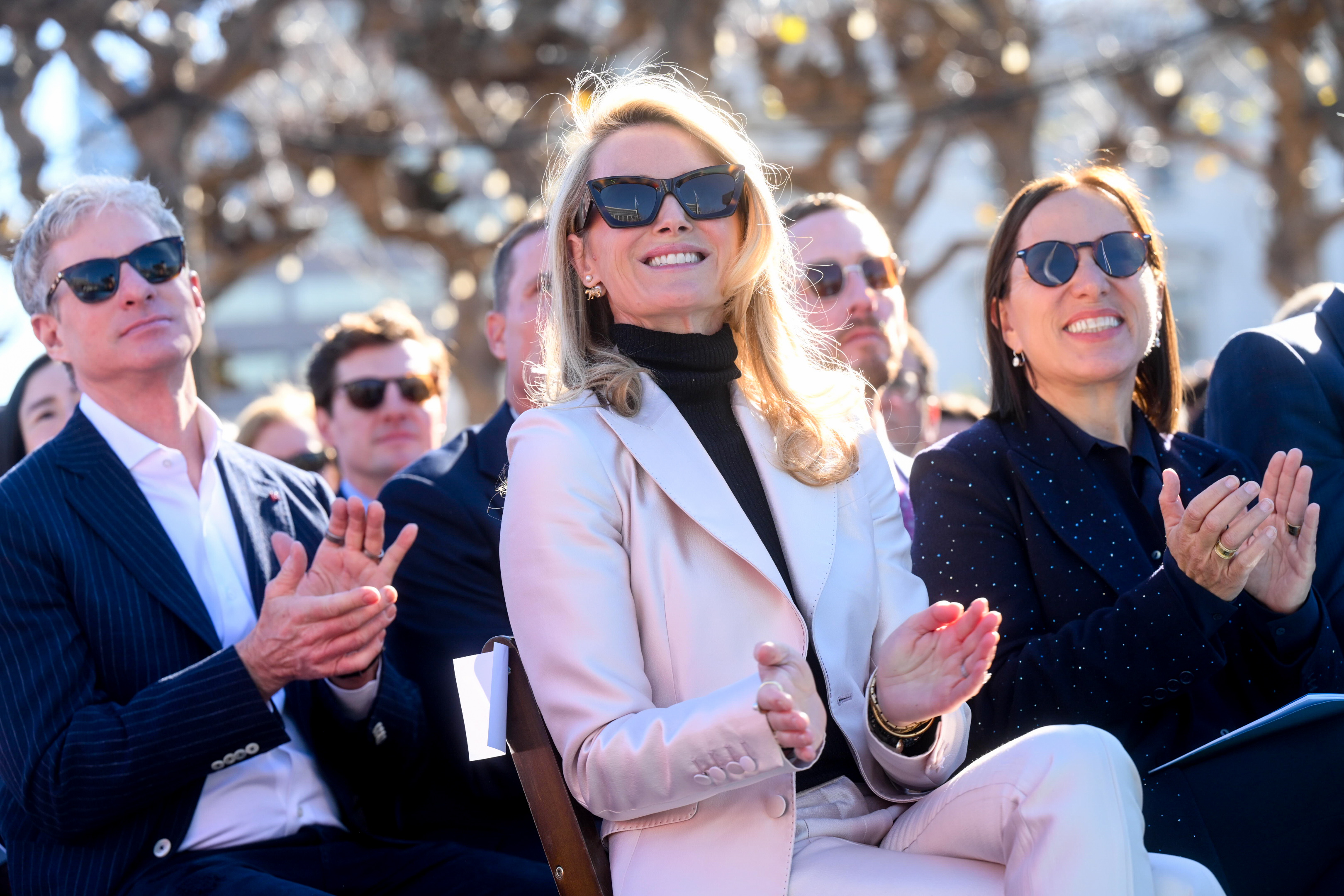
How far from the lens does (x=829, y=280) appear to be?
398 centimetres

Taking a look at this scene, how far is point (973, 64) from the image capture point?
1109cm

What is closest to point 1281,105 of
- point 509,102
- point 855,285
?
point 509,102

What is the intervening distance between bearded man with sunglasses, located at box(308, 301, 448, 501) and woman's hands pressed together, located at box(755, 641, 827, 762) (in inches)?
115

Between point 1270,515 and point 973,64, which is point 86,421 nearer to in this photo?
point 1270,515

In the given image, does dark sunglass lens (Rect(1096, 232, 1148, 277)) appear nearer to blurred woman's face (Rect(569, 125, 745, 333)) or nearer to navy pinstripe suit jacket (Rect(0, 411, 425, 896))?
blurred woman's face (Rect(569, 125, 745, 333))

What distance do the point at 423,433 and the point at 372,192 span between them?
6.96 metres

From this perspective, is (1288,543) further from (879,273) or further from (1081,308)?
(879,273)

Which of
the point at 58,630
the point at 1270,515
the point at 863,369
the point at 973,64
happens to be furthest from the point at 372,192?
the point at 1270,515

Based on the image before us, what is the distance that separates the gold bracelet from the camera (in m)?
2.26

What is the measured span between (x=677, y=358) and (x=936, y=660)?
0.81m

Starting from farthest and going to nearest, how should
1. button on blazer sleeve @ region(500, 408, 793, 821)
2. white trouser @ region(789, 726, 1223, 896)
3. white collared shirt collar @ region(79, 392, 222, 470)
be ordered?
white collared shirt collar @ region(79, 392, 222, 470) → button on blazer sleeve @ region(500, 408, 793, 821) → white trouser @ region(789, 726, 1223, 896)

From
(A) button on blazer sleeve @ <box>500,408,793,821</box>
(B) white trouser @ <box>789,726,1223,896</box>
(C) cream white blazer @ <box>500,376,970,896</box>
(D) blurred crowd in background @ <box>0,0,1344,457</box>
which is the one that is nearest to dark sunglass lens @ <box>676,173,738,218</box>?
(C) cream white blazer @ <box>500,376,970,896</box>

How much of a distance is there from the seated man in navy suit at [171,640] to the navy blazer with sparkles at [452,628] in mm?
157

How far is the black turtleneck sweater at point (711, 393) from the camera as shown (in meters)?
2.52
